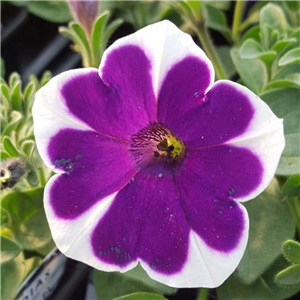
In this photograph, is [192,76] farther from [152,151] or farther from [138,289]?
[138,289]

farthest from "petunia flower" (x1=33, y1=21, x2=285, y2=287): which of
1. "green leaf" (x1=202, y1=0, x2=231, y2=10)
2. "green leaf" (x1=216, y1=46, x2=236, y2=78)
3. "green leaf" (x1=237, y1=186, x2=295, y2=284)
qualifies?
"green leaf" (x1=202, y1=0, x2=231, y2=10)

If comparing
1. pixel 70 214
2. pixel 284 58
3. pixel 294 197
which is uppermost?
pixel 70 214

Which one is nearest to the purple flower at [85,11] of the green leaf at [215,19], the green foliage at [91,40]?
the green foliage at [91,40]

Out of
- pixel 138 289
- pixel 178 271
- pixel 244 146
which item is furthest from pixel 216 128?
pixel 138 289

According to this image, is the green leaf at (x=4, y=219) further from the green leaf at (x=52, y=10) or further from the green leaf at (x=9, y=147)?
the green leaf at (x=52, y=10)

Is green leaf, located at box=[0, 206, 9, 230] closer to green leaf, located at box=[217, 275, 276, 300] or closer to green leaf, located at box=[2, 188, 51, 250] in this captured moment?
green leaf, located at box=[2, 188, 51, 250]

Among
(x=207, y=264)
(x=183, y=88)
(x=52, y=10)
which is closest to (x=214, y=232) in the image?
(x=207, y=264)
